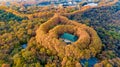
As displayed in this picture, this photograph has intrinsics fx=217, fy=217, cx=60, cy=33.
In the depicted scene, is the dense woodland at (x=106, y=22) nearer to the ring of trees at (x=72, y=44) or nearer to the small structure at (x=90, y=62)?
the ring of trees at (x=72, y=44)

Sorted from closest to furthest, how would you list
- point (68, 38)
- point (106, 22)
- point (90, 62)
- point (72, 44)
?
point (90, 62)
point (72, 44)
point (68, 38)
point (106, 22)

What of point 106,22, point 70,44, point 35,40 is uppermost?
point 35,40

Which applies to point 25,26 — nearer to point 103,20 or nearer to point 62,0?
point 103,20

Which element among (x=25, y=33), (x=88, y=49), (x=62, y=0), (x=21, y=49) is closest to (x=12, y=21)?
(x=25, y=33)

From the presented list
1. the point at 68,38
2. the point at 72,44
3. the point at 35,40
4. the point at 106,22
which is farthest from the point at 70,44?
the point at 106,22

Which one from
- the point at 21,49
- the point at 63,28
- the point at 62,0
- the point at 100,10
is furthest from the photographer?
the point at 62,0

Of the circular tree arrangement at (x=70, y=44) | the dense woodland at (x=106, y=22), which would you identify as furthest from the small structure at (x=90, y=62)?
the dense woodland at (x=106, y=22)

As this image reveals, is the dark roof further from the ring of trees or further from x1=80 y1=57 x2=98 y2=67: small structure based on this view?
x1=80 y1=57 x2=98 y2=67: small structure

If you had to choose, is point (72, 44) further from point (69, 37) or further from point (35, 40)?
Answer: point (35, 40)
